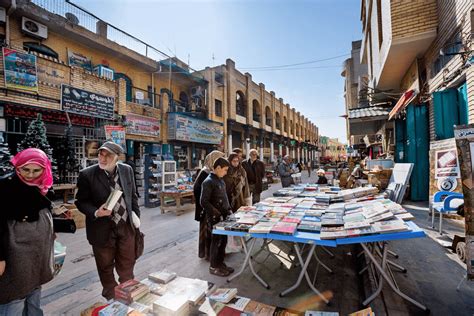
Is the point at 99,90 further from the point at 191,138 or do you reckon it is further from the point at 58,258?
the point at 58,258

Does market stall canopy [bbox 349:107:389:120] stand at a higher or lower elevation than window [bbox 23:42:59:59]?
lower

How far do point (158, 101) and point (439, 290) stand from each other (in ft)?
49.1

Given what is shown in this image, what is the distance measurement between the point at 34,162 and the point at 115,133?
9247 mm

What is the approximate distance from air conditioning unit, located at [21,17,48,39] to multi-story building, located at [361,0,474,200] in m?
12.6

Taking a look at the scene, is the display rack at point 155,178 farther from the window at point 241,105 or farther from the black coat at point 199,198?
the window at point 241,105

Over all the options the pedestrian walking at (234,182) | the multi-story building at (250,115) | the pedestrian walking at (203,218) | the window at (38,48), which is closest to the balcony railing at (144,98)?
the window at (38,48)

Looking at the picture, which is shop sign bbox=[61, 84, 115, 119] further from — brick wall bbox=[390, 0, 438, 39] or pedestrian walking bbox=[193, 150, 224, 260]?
brick wall bbox=[390, 0, 438, 39]

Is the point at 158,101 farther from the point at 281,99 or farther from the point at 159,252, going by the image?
the point at 281,99

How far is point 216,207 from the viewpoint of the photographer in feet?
11.6

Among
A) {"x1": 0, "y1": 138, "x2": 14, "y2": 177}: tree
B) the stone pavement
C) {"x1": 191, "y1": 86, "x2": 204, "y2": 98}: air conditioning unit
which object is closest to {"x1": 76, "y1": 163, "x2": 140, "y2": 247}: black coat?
the stone pavement

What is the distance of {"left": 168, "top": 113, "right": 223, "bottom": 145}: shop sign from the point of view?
1364cm

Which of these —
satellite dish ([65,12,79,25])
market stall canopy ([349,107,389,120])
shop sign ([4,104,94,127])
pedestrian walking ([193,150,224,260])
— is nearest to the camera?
pedestrian walking ([193,150,224,260])

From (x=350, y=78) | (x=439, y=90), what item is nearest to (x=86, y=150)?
(x=439, y=90)

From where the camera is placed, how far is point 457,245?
11.6 ft
